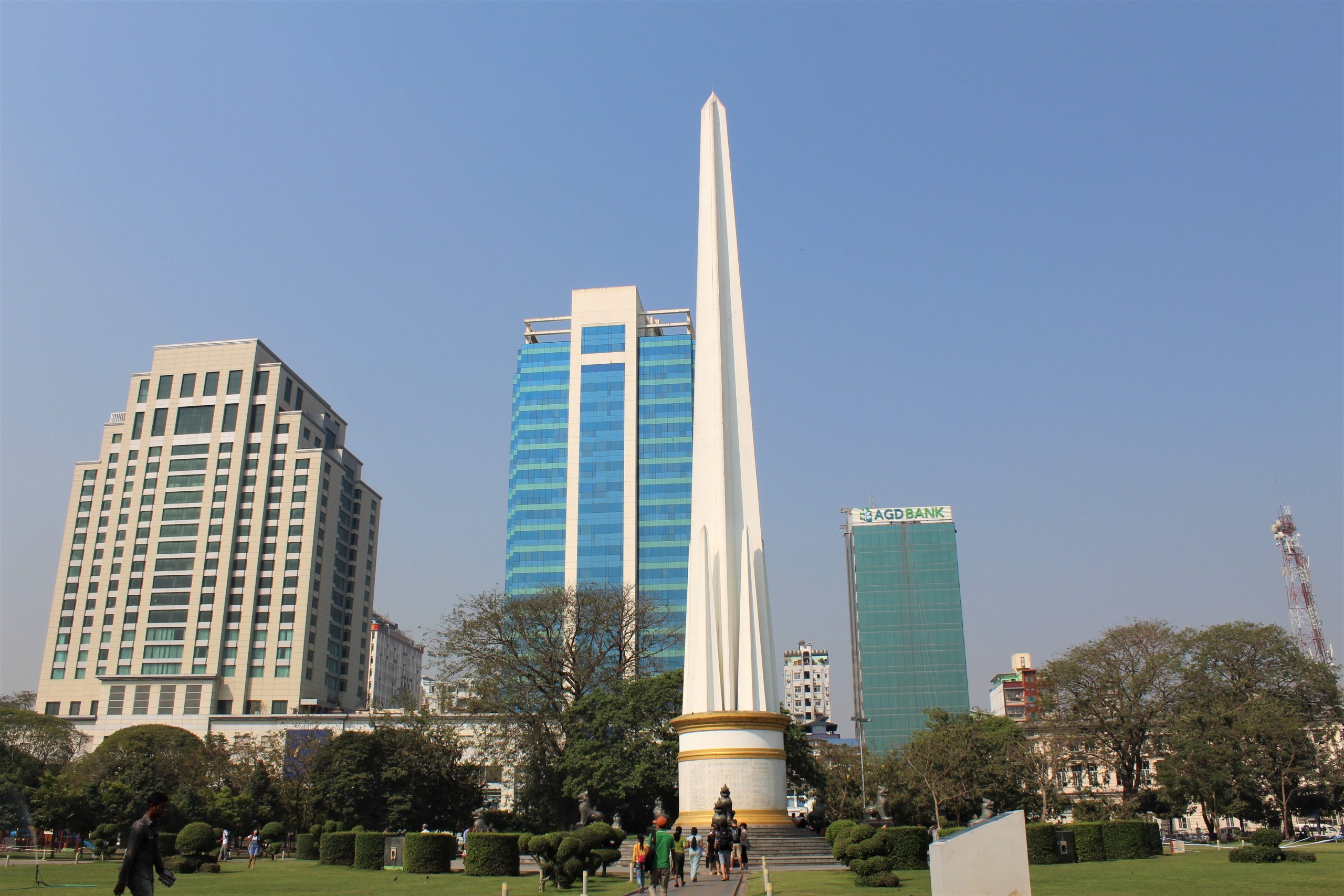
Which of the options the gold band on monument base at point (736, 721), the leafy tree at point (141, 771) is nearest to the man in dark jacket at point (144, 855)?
the gold band on monument base at point (736, 721)

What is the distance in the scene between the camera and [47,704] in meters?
92.2

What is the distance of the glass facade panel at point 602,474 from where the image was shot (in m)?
95.0

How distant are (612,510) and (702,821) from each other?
217 feet

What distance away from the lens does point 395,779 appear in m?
43.5

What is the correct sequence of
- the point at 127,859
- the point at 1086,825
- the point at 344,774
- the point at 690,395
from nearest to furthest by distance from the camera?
1. the point at 127,859
2. the point at 1086,825
3. the point at 344,774
4. the point at 690,395

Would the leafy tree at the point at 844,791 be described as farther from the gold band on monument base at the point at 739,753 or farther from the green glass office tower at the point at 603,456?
the gold band on monument base at the point at 739,753

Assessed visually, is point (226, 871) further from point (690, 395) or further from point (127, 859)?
point (690, 395)

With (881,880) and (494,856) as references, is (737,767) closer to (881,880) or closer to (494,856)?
(494,856)

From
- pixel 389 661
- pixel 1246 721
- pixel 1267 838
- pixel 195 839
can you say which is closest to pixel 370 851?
pixel 195 839

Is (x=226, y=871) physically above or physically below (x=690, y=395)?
below

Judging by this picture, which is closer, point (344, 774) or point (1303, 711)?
point (344, 774)

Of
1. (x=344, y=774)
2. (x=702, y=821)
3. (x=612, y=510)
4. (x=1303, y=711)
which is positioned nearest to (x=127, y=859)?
(x=702, y=821)

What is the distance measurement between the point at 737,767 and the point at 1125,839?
12293mm

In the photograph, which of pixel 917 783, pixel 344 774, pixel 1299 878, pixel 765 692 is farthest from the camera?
pixel 917 783
